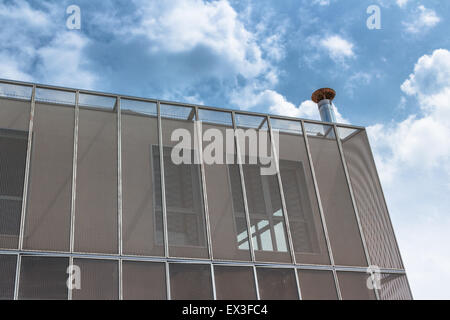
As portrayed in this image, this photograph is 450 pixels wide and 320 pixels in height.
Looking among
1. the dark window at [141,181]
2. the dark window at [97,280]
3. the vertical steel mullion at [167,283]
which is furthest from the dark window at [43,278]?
the vertical steel mullion at [167,283]

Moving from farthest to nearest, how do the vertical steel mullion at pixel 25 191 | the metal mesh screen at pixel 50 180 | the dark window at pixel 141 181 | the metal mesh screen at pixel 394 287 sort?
the metal mesh screen at pixel 394 287
the dark window at pixel 141 181
the metal mesh screen at pixel 50 180
the vertical steel mullion at pixel 25 191

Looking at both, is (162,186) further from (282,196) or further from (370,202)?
(370,202)

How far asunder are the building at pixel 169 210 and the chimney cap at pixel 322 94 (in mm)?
4270

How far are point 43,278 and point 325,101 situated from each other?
427 inches

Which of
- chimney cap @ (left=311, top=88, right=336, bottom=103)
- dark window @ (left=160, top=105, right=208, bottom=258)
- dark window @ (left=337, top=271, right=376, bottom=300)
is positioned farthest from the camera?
chimney cap @ (left=311, top=88, right=336, bottom=103)

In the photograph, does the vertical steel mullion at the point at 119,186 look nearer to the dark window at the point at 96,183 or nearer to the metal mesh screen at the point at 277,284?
the dark window at the point at 96,183

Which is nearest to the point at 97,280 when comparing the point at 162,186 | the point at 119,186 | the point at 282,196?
the point at 119,186

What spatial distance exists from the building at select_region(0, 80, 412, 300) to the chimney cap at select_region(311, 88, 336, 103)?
4.27 m

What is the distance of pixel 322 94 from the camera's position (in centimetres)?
1620

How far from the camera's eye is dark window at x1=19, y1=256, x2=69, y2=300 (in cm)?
815

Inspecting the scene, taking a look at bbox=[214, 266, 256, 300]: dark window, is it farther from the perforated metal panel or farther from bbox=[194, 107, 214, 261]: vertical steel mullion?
the perforated metal panel

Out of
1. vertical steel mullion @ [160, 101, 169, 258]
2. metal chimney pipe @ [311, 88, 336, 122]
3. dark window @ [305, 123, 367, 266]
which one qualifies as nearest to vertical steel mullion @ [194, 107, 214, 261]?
vertical steel mullion @ [160, 101, 169, 258]

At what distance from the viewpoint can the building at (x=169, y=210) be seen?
880cm
